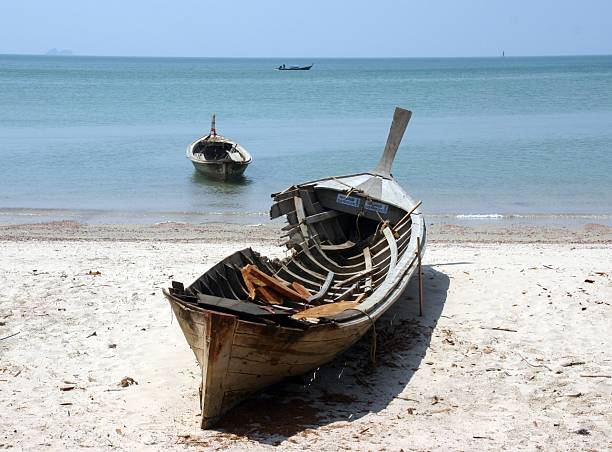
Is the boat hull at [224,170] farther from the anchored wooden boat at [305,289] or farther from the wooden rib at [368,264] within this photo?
the wooden rib at [368,264]

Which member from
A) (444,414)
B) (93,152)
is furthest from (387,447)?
(93,152)

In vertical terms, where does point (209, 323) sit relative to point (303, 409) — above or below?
above

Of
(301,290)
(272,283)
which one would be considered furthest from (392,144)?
(272,283)

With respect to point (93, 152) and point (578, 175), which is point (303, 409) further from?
point (93, 152)

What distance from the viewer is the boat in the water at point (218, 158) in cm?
2428

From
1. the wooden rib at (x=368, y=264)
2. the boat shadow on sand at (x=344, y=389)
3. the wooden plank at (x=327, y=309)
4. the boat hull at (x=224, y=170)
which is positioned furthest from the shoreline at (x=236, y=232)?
the wooden plank at (x=327, y=309)

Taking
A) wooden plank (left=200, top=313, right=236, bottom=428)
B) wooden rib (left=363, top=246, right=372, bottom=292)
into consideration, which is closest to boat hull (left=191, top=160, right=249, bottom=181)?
wooden rib (left=363, top=246, right=372, bottom=292)

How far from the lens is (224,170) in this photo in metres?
24.2

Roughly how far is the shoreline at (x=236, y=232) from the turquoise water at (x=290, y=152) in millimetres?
1039

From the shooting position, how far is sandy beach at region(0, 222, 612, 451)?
23.5 ft

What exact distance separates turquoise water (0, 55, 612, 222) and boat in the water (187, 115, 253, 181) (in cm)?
48

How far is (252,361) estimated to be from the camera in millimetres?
7184

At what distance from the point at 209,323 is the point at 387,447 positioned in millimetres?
1904

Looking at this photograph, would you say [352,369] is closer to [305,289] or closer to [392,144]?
[305,289]
